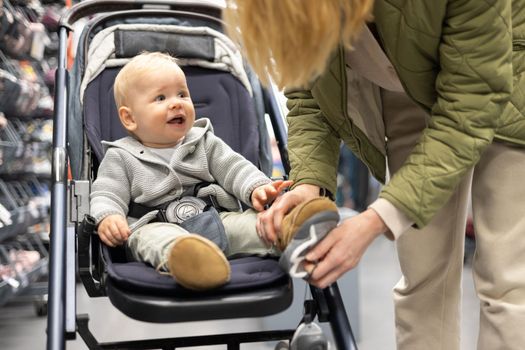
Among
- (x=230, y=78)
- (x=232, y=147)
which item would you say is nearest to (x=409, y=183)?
(x=232, y=147)

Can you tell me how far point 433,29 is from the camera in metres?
1.08

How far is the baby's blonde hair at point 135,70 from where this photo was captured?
162 centimetres

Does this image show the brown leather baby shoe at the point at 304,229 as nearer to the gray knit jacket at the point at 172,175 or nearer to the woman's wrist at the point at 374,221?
the woman's wrist at the point at 374,221

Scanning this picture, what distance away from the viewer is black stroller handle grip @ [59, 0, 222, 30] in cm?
195

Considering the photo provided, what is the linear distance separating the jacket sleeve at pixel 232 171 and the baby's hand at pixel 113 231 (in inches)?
11.5

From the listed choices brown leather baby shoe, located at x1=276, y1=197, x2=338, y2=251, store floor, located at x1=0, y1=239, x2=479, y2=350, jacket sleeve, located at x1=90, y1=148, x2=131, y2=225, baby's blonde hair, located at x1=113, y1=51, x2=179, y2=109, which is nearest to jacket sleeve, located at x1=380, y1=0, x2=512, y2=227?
brown leather baby shoe, located at x1=276, y1=197, x2=338, y2=251

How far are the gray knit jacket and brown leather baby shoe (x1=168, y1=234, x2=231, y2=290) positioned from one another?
1.16ft

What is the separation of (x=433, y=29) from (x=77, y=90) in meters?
1.07

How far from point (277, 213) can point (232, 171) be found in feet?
1.29

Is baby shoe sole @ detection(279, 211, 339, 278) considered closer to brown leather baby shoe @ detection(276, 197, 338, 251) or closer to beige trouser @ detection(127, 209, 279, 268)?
brown leather baby shoe @ detection(276, 197, 338, 251)

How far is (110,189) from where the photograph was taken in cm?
154

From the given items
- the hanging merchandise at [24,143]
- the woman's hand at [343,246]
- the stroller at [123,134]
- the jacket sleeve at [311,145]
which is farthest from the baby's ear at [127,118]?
the hanging merchandise at [24,143]

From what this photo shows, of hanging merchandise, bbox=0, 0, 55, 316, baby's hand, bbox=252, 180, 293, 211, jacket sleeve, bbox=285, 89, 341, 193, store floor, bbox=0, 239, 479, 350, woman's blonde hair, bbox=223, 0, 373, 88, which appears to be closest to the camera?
woman's blonde hair, bbox=223, 0, 373, 88

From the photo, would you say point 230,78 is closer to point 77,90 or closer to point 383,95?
point 77,90
